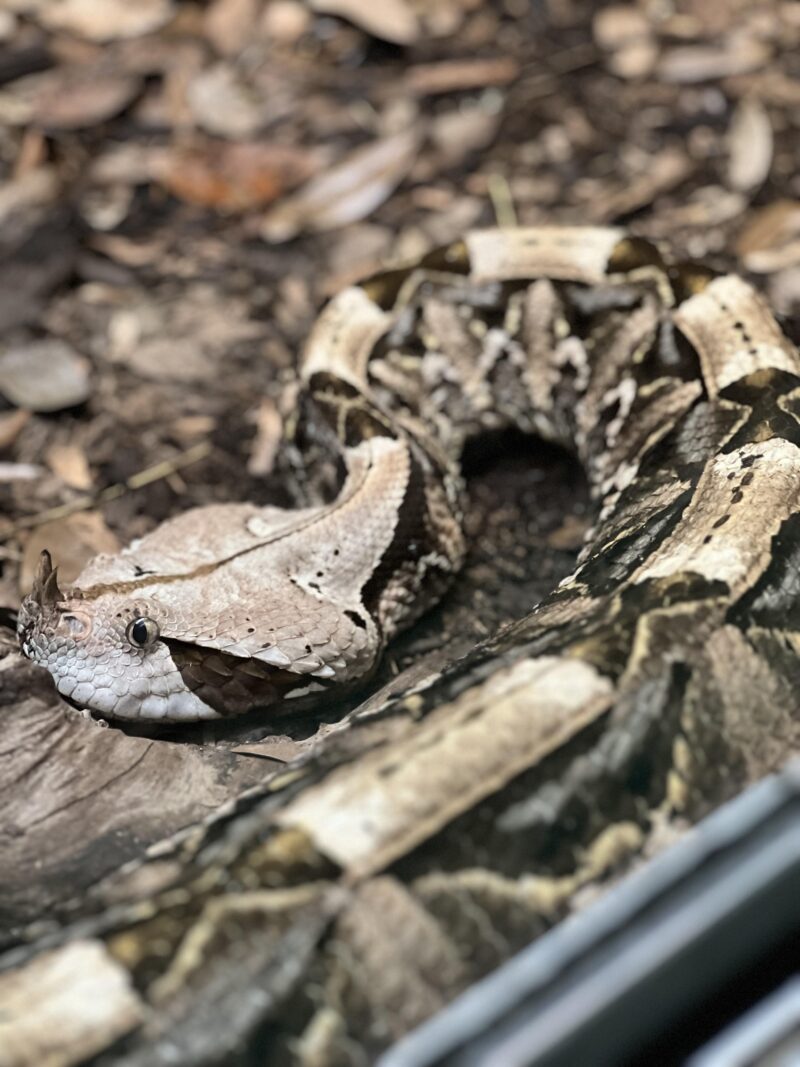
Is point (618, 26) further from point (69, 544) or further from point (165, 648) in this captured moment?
point (165, 648)

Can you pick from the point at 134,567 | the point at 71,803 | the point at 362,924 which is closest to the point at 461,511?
the point at 134,567

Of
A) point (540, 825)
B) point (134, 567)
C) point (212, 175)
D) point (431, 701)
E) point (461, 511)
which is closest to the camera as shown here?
point (540, 825)

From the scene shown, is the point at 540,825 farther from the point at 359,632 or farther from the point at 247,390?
the point at 247,390

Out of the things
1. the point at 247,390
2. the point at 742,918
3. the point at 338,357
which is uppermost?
the point at 742,918

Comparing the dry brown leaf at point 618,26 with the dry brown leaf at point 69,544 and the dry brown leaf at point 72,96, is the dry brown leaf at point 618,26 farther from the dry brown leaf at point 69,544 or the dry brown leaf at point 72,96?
the dry brown leaf at point 69,544

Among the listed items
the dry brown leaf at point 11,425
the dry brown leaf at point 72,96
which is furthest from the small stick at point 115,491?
the dry brown leaf at point 72,96

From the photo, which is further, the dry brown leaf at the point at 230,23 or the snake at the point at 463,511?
the dry brown leaf at the point at 230,23
